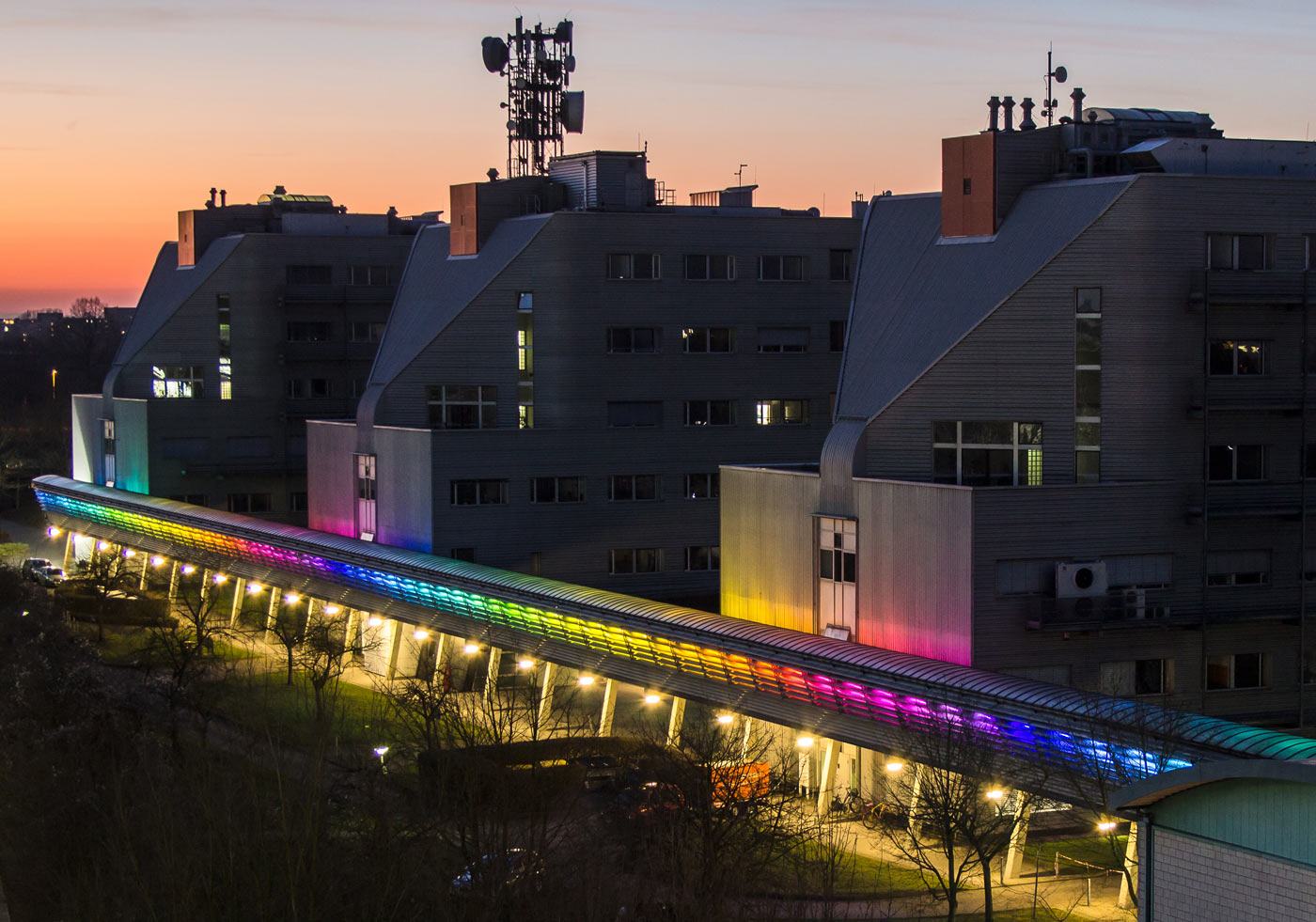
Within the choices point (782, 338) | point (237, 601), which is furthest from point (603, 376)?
point (237, 601)

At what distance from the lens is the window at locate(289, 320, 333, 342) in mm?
89562

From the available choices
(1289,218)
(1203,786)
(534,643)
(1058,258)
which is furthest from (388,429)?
(1203,786)

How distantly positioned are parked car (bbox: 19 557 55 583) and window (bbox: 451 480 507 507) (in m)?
27.5

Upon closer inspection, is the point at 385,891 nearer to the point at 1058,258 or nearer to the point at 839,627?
the point at 839,627

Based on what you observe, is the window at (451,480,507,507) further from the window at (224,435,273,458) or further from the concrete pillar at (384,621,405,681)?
the window at (224,435,273,458)

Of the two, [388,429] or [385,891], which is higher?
[388,429]

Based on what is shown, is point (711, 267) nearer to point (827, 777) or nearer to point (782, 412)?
point (782, 412)

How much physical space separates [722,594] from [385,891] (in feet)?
74.9

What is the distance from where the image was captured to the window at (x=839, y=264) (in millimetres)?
70250

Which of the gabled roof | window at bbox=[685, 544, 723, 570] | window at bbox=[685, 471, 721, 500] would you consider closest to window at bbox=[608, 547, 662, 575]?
window at bbox=[685, 544, 723, 570]

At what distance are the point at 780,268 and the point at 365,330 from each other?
28.4 metres

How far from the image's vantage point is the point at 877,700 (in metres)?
38.1

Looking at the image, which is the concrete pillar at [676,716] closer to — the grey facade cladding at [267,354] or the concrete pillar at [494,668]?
the concrete pillar at [494,668]

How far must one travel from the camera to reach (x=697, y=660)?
43.9 m
